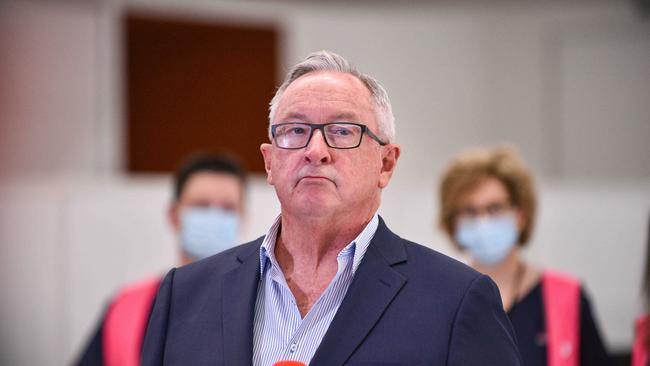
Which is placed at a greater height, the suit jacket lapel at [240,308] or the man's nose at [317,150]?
the man's nose at [317,150]

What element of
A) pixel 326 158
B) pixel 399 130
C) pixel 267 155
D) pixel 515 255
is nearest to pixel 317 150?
pixel 326 158

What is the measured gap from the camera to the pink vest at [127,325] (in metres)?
2.50

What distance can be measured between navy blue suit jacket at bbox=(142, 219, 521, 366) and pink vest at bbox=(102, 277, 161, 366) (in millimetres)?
1214

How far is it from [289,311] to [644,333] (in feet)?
4.04

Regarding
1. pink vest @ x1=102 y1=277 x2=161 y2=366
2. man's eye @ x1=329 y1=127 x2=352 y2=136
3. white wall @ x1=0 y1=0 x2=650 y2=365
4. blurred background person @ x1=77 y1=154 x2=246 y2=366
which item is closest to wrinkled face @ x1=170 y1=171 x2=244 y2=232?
blurred background person @ x1=77 y1=154 x2=246 y2=366

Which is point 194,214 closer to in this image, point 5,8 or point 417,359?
point 417,359

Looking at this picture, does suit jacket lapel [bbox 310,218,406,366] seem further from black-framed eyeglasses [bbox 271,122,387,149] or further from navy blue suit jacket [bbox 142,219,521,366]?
black-framed eyeglasses [bbox 271,122,387,149]

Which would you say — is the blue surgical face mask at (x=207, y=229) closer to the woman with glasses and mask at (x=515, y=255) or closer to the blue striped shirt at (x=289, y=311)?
the woman with glasses and mask at (x=515, y=255)

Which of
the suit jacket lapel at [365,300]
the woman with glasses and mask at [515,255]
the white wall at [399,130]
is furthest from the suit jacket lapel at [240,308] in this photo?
the white wall at [399,130]

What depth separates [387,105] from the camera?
1.35 metres

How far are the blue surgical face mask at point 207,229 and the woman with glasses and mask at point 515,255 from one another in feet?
2.30

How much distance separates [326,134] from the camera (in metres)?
1.25

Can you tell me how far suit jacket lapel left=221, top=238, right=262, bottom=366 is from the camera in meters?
1.22

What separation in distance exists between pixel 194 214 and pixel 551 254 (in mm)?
2235
